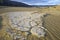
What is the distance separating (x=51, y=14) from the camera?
3.06ft

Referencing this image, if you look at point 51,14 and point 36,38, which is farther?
point 51,14

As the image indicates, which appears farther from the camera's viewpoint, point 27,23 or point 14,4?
point 14,4

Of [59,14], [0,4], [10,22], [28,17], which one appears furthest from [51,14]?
[0,4]

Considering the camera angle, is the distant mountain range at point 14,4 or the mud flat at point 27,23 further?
the distant mountain range at point 14,4

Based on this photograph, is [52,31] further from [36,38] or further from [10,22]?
[10,22]

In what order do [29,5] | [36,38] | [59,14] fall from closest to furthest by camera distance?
[36,38] → [59,14] → [29,5]

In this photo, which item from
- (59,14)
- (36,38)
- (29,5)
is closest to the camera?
(36,38)

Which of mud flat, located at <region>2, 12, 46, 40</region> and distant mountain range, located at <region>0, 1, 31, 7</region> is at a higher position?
distant mountain range, located at <region>0, 1, 31, 7</region>

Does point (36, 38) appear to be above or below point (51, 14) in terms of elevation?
below

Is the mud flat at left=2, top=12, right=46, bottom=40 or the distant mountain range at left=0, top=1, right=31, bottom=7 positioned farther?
the distant mountain range at left=0, top=1, right=31, bottom=7

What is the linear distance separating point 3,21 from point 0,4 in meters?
0.43

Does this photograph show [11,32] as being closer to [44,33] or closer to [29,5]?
[44,33]

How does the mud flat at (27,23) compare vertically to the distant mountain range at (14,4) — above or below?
below

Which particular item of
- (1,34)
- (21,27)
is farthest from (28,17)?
(1,34)
